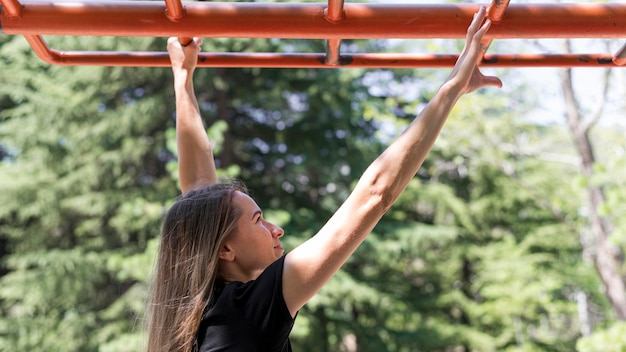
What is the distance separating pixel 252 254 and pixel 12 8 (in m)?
0.67

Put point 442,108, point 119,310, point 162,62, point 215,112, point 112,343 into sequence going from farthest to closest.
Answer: point 215,112, point 119,310, point 112,343, point 162,62, point 442,108

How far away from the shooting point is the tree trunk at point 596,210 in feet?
26.2

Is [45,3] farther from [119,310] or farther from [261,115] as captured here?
[261,115]

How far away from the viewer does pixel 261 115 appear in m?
10.8

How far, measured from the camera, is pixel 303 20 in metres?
1.43

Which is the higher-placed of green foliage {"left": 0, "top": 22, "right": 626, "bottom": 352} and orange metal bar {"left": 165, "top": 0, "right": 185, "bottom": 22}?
orange metal bar {"left": 165, "top": 0, "right": 185, "bottom": 22}

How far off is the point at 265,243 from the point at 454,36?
58cm

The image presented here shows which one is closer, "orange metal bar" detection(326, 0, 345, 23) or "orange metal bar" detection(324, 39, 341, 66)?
"orange metal bar" detection(326, 0, 345, 23)

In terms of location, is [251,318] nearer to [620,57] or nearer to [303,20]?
[303,20]

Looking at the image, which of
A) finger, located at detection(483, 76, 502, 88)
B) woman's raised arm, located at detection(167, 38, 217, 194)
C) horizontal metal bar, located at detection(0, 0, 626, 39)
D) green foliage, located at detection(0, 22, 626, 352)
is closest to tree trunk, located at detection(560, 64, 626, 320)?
green foliage, located at detection(0, 22, 626, 352)

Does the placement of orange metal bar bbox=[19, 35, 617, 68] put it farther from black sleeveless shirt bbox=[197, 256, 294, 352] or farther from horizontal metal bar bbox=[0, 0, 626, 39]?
black sleeveless shirt bbox=[197, 256, 294, 352]

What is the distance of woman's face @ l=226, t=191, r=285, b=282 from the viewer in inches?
60.3

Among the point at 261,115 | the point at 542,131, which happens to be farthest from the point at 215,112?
the point at 542,131

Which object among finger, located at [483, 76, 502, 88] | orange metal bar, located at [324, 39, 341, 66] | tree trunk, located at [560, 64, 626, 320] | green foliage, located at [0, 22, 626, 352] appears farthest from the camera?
green foliage, located at [0, 22, 626, 352]
